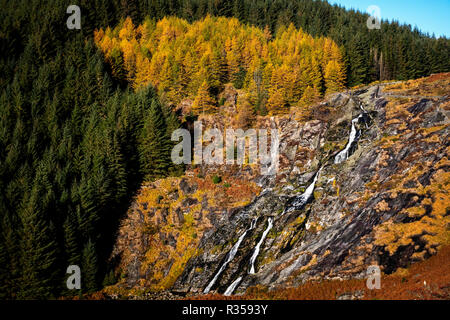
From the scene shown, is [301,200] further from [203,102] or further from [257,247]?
[203,102]

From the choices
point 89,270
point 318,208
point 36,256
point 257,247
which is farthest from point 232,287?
point 36,256

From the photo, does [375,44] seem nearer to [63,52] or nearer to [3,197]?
[63,52]

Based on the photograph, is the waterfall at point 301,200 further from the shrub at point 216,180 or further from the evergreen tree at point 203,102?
the evergreen tree at point 203,102

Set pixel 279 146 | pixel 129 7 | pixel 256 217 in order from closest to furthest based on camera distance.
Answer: pixel 256 217 → pixel 279 146 → pixel 129 7

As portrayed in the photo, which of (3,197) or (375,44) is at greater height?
(375,44)

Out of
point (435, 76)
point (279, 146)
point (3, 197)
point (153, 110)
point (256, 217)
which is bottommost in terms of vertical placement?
point (256, 217)

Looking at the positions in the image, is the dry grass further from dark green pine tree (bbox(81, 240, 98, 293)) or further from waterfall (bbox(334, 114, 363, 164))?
dark green pine tree (bbox(81, 240, 98, 293))

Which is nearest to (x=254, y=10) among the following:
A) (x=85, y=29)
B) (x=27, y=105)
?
Answer: (x=85, y=29)

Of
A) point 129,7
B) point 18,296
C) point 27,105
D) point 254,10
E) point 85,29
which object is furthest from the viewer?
point 254,10
